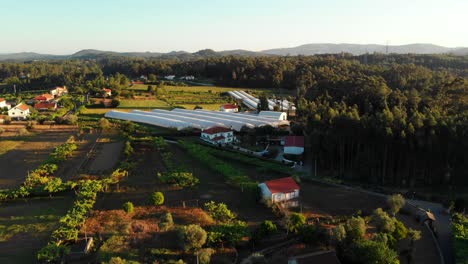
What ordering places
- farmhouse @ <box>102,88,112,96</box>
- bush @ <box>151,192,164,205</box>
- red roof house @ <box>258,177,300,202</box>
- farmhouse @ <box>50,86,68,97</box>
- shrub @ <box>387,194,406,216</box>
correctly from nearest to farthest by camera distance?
shrub @ <box>387,194,406,216</box>, bush @ <box>151,192,164,205</box>, red roof house @ <box>258,177,300,202</box>, farmhouse @ <box>102,88,112,96</box>, farmhouse @ <box>50,86,68,97</box>

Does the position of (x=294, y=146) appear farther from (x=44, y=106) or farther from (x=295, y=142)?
(x=44, y=106)

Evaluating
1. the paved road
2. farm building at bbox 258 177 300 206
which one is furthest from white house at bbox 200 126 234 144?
the paved road

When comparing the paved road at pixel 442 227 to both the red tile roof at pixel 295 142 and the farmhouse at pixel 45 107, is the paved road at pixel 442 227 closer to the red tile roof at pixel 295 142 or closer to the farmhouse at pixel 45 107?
the red tile roof at pixel 295 142

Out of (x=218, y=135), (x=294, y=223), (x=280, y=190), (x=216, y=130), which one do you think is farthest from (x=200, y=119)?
(x=294, y=223)

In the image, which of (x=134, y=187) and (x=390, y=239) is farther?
(x=134, y=187)

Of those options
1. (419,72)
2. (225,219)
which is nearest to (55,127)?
(225,219)

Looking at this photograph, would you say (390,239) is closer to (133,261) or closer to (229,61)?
(133,261)

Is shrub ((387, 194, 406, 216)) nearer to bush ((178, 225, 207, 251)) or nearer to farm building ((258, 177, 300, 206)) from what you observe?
farm building ((258, 177, 300, 206))
